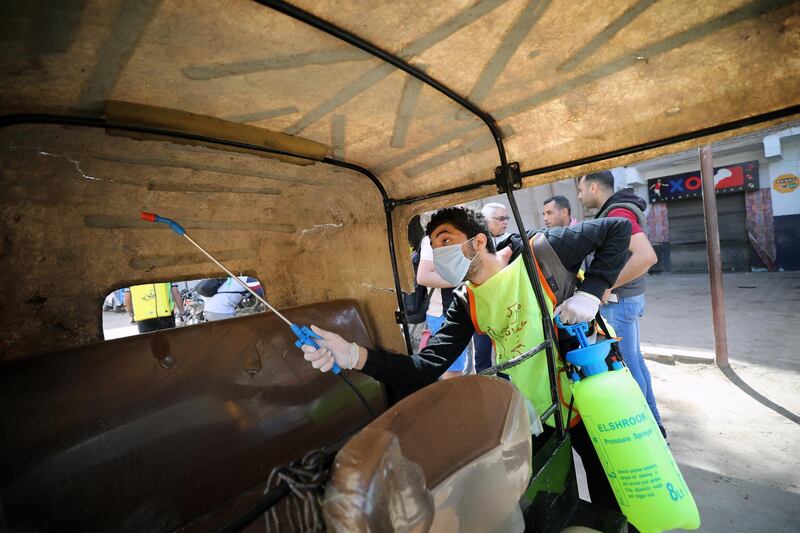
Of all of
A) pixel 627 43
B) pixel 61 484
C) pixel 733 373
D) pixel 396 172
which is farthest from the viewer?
pixel 733 373

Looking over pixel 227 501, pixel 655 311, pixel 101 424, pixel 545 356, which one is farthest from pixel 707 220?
pixel 101 424

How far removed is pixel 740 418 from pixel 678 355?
1802 mm

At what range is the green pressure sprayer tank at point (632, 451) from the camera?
138 cm

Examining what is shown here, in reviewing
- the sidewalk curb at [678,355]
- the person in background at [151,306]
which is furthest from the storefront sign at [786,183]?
the person in background at [151,306]

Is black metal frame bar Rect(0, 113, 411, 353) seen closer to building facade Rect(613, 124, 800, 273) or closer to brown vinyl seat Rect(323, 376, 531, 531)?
brown vinyl seat Rect(323, 376, 531, 531)

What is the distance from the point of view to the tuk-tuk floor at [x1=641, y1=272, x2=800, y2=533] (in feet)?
8.14

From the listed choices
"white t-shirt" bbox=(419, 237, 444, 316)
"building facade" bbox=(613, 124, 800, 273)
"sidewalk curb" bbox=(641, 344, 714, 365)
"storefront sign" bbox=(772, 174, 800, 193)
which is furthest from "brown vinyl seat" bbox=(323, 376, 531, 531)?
"storefront sign" bbox=(772, 174, 800, 193)

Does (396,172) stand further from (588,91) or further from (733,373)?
(733,373)

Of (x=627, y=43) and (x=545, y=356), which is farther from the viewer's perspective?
(x=545, y=356)

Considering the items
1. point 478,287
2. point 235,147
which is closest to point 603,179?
point 478,287

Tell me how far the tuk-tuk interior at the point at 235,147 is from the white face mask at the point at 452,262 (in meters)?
0.40

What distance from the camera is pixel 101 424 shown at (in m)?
1.51

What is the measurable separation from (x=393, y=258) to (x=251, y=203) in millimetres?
1008

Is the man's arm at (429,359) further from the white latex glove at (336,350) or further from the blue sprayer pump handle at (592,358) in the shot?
the blue sprayer pump handle at (592,358)
